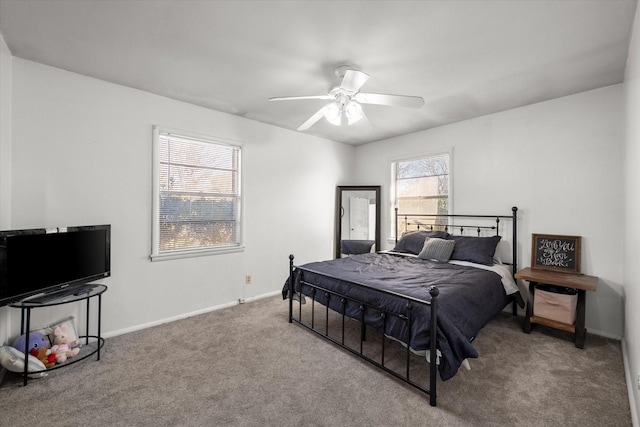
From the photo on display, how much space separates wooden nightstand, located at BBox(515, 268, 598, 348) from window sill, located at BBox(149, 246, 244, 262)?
3.36 meters

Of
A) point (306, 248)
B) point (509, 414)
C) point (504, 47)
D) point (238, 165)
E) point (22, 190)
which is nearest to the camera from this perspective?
point (509, 414)

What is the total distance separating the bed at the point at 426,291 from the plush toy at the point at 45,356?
6.69ft

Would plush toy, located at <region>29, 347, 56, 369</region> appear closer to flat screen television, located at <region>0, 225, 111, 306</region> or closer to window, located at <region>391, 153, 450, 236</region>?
flat screen television, located at <region>0, 225, 111, 306</region>

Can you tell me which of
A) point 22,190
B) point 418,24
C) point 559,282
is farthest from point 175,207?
point 559,282

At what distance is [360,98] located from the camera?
2.51 meters

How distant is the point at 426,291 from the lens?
2.28 metres

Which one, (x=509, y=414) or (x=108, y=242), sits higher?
(x=108, y=242)

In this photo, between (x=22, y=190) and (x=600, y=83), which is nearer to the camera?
(x=22, y=190)

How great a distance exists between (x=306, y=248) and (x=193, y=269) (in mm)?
1819

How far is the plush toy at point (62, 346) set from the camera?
232 centimetres

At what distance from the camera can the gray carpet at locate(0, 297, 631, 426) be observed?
5.87ft

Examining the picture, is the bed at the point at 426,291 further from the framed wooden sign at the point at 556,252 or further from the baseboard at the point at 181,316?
the baseboard at the point at 181,316

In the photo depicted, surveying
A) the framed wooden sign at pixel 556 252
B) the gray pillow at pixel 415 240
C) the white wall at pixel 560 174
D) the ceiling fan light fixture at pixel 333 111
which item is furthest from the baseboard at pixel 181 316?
the framed wooden sign at pixel 556 252

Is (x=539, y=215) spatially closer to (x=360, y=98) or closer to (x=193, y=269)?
(x=360, y=98)
